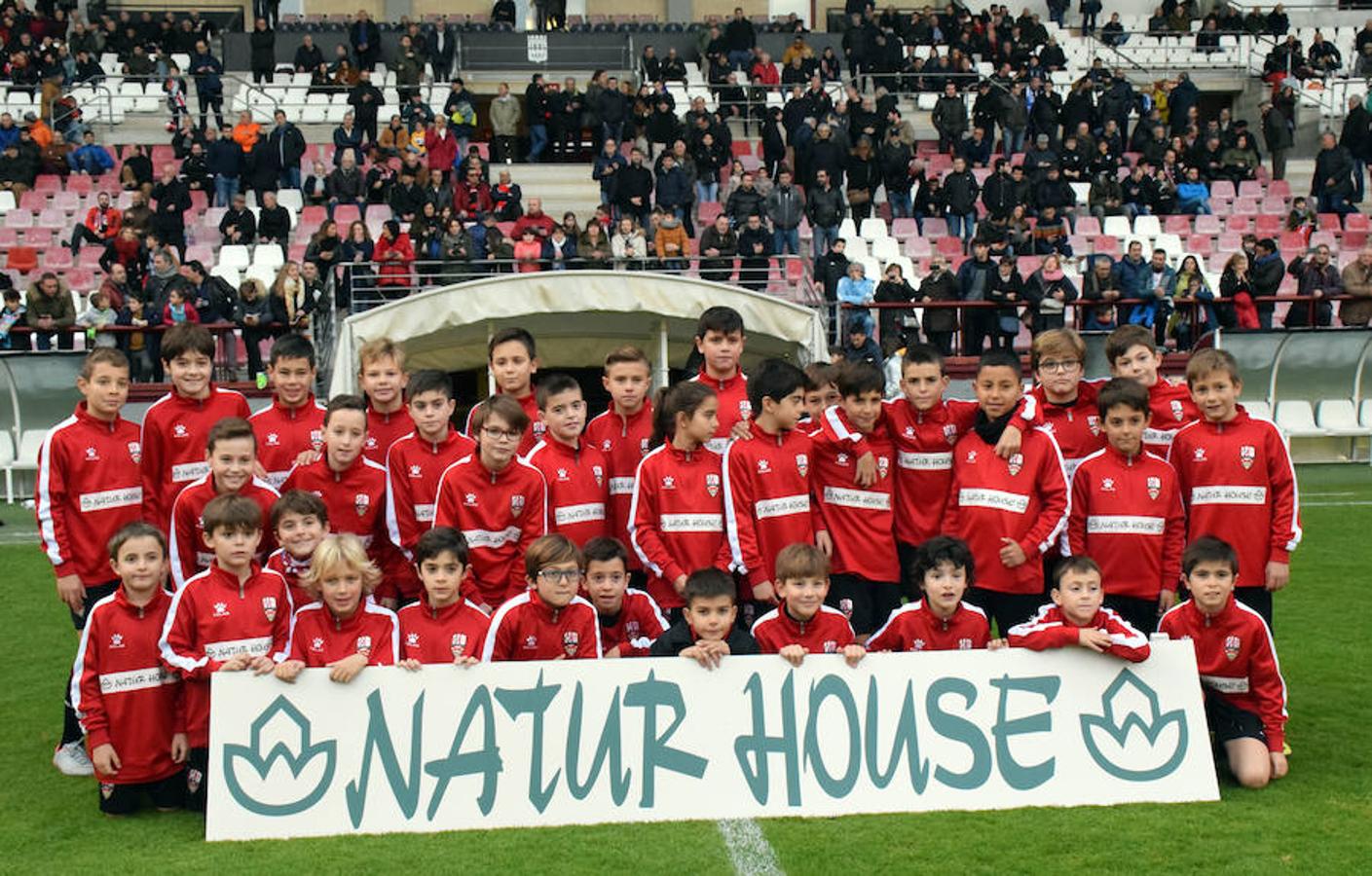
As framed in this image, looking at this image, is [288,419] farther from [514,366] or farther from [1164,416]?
[1164,416]

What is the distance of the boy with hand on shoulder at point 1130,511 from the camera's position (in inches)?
279

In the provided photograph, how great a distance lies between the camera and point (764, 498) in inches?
287

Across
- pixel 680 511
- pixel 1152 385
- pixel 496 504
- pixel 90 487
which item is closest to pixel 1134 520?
pixel 1152 385

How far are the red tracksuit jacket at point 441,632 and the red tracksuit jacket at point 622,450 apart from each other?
1150 millimetres

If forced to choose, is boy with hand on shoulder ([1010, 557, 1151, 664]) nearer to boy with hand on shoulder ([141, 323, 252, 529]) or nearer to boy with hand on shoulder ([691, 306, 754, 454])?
boy with hand on shoulder ([691, 306, 754, 454])

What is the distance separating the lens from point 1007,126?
25.2m

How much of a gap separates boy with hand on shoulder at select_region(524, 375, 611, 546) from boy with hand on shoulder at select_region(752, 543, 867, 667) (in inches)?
41.2

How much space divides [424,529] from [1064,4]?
26867 mm

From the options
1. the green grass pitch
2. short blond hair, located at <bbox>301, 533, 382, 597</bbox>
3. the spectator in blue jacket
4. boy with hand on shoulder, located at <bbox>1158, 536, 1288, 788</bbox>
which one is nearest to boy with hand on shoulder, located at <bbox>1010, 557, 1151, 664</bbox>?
boy with hand on shoulder, located at <bbox>1158, 536, 1288, 788</bbox>

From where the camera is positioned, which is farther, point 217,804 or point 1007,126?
point 1007,126

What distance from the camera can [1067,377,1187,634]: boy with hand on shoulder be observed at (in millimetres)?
7094

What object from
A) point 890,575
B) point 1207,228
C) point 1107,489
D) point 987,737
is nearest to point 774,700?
point 987,737

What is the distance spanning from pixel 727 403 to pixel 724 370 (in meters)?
0.16

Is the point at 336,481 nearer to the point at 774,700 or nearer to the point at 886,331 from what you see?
the point at 774,700
